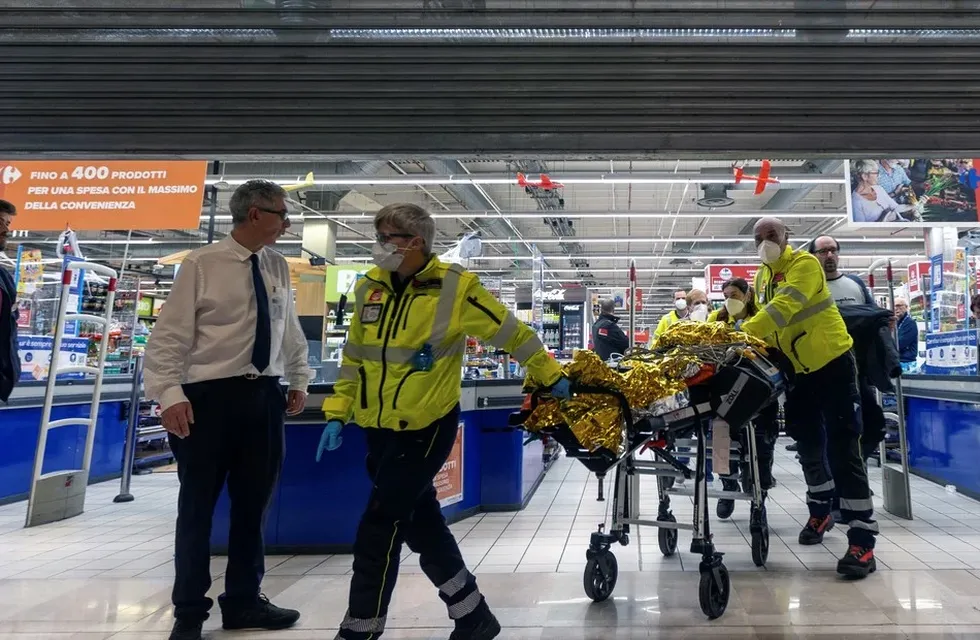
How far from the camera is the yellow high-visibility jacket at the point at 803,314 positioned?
9.62ft

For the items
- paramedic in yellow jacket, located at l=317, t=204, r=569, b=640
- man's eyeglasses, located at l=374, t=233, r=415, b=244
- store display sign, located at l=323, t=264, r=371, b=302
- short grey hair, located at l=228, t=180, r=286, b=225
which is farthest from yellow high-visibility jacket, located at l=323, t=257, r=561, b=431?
store display sign, located at l=323, t=264, r=371, b=302

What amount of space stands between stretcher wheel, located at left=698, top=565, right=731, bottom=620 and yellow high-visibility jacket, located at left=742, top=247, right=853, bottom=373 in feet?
3.65

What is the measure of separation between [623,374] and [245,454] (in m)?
1.50

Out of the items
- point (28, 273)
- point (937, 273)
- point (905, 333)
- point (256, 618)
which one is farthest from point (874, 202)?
point (28, 273)

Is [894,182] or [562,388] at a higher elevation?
[894,182]

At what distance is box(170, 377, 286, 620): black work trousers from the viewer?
225cm

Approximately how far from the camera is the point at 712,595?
238 centimetres

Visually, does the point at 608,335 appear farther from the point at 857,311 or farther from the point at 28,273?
the point at 28,273

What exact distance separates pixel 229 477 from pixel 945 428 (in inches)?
221

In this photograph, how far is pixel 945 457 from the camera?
5254 mm

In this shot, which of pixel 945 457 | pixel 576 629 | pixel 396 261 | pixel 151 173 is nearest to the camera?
pixel 396 261

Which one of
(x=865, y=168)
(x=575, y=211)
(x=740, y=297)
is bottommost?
(x=740, y=297)

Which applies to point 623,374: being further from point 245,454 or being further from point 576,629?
point 245,454

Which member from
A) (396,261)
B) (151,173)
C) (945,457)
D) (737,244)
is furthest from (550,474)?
(737,244)
